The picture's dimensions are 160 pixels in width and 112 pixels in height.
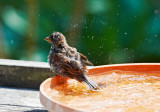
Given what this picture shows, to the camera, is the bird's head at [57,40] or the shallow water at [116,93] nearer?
the shallow water at [116,93]

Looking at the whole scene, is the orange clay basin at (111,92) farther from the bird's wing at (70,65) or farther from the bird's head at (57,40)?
the bird's head at (57,40)

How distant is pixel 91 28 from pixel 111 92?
2.08 meters

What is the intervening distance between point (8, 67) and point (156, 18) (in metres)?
2.21

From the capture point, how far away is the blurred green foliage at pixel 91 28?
459 centimetres

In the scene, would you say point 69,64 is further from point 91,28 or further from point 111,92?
point 91,28

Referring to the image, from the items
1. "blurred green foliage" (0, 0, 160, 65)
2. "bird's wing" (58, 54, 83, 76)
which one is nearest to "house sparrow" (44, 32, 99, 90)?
"bird's wing" (58, 54, 83, 76)

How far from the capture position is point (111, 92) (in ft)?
8.86

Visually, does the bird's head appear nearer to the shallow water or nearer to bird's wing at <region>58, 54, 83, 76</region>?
bird's wing at <region>58, 54, 83, 76</region>

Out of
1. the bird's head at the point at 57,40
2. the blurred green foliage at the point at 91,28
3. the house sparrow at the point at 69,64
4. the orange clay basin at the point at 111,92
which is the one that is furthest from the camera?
the blurred green foliage at the point at 91,28

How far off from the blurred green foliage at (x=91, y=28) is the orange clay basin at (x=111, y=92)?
1321 millimetres

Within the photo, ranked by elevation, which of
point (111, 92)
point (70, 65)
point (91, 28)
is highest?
point (91, 28)

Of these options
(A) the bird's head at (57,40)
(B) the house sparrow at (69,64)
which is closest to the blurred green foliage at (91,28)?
(A) the bird's head at (57,40)

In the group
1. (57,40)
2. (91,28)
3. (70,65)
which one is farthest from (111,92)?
(91,28)

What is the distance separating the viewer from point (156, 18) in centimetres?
493
